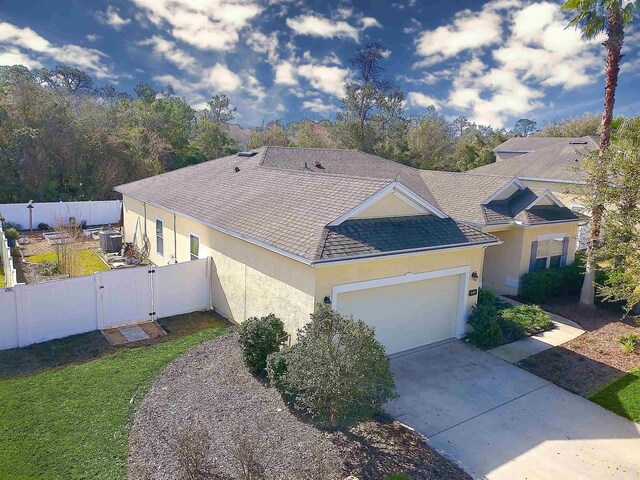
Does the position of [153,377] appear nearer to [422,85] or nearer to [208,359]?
[208,359]

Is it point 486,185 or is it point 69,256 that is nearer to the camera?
point 69,256

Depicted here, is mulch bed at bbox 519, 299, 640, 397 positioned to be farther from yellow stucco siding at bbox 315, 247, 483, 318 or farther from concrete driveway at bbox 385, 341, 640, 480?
yellow stucco siding at bbox 315, 247, 483, 318

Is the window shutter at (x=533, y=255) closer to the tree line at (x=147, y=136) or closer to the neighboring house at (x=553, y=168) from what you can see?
the neighboring house at (x=553, y=168)

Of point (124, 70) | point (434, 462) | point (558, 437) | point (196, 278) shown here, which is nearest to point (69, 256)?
point (196, 278)

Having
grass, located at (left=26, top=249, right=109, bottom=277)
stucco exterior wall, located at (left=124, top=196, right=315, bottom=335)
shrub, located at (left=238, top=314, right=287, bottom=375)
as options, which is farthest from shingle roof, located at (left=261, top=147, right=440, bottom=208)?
shrub, located at (left=238, top=314, right=287, bottom=375)

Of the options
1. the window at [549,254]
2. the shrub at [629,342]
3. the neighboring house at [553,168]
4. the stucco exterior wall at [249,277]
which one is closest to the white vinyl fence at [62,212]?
the stucco exterior wall at [249,277]

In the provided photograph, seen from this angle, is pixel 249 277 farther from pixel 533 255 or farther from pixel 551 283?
pixel 551 283

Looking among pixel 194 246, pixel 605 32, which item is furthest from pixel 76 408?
pixel 605 32
